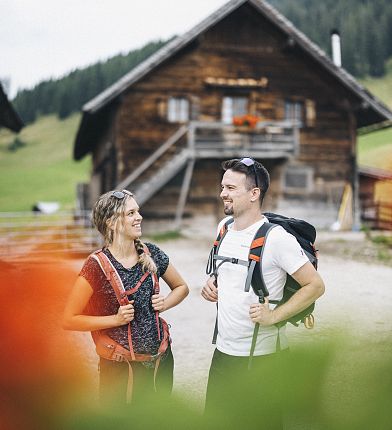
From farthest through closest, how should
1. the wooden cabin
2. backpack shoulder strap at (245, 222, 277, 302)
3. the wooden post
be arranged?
the wooden cabin
the wooden post
backpack shoulder strap at (245, 222, 277, 302)

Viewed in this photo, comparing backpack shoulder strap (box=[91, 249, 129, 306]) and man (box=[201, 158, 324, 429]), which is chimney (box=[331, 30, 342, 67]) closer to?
man (box=[201, 158, 324, 429])

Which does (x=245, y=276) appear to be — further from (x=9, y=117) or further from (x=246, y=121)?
(x=246, y=121)

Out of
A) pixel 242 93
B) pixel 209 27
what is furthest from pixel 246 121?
pixel 209 27

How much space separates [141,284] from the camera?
6.84ft

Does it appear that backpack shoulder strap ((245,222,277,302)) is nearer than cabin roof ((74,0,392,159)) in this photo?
Yes

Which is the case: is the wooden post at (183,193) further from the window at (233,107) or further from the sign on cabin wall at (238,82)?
the sign on cabin wall at (238,82)

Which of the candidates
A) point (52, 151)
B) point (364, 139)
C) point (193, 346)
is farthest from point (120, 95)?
point (52, 151)

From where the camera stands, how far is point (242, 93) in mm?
16984

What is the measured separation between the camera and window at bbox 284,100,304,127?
57.0ft

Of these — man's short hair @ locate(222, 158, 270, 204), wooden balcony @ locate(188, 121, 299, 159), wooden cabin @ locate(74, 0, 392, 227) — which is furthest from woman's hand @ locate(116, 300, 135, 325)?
wooden balcony @ locate(188, 121, 299, 159)

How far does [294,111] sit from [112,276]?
1620 cm

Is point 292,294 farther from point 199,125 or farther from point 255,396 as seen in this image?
point 199,125

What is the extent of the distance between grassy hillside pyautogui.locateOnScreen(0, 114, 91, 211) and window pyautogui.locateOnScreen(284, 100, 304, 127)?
24878mm

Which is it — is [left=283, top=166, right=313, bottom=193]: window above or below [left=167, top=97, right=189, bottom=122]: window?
below
